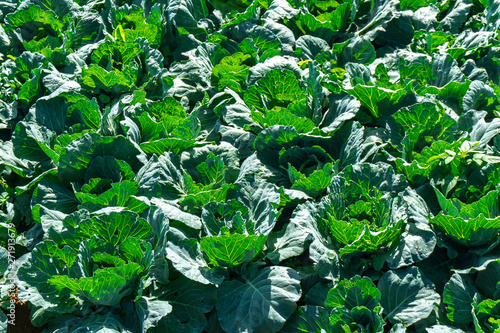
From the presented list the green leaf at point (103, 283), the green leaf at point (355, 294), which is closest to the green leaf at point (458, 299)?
the green leaf at point (355, 294)

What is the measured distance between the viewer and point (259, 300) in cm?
305

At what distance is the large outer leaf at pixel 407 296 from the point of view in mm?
2874

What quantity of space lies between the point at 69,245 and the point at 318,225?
163cm

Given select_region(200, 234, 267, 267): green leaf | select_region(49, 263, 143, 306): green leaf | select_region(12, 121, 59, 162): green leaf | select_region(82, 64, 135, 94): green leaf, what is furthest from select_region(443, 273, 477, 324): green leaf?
select_region(82, 64, 135, 94): green leaf

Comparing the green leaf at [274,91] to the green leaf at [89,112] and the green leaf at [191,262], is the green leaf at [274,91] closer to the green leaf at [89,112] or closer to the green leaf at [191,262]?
the green leaf at [89,112]

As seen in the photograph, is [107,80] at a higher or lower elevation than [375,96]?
lower

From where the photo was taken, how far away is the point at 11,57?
5414 millimetres

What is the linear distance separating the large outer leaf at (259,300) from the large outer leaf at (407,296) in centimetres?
52

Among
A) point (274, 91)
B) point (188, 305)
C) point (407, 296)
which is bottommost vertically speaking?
point (188, 305)

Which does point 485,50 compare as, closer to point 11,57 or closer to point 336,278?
point 336,278

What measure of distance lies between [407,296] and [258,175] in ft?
4.30

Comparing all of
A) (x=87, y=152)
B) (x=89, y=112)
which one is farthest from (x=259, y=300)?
(x=89, y=112)

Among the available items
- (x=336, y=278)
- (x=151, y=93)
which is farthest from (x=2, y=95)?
(x=336, y=278)

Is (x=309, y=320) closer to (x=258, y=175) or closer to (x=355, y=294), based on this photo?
(x=355, y=294)
